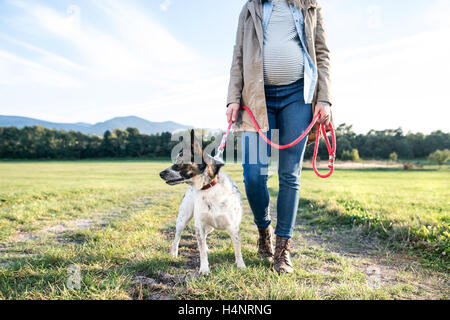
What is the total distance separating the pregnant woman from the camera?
2.84 meters

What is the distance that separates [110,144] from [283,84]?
216 feet

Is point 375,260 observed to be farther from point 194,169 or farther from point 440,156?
point 440,156

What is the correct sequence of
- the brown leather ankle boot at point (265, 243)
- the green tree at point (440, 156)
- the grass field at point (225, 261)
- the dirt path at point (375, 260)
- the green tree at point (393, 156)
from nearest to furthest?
the grass field at point (225, 261) < the dirt path at point (375, 260) < the brown leather ankle boot at point (265, 243) < the green tree at point (393, 156) < the green tree at point (440, 156)

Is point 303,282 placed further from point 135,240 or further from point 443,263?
point 135,240

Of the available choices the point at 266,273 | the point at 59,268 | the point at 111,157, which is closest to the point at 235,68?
the point at 266,273

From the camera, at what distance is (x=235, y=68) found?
3.11 meters

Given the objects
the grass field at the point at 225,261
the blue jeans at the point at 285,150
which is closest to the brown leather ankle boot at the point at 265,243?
the grass field at the point at 225,261

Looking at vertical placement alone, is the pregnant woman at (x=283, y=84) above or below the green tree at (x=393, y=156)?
above

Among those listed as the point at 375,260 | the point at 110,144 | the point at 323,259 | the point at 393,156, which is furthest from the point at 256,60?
the point at 110,144

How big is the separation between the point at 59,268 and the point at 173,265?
3.62 feet

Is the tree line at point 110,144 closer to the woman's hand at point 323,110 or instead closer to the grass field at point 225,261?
the grass field at point 225,261

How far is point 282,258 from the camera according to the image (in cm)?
283

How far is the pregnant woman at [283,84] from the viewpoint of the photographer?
2.84 m

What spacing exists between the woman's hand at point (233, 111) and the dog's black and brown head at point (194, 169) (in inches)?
18.2
